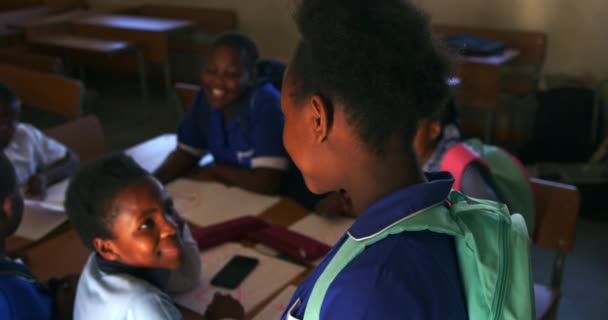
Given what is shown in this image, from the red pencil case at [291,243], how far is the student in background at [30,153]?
2.82ft

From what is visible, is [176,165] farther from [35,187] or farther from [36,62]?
[36,62]

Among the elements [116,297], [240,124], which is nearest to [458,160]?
[240,124]

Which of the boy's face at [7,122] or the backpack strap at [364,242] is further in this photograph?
the boy's face at [7,122]

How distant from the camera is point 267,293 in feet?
4.64

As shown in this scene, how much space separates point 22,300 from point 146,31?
417cm

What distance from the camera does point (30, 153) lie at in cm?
216

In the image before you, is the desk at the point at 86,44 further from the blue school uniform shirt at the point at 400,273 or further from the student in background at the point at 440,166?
the blue school uniform shirt at the point at 400,273

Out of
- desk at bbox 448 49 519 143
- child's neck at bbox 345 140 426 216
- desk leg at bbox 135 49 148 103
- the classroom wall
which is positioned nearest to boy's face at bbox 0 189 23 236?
child's neck at bbox 345 140 426 216

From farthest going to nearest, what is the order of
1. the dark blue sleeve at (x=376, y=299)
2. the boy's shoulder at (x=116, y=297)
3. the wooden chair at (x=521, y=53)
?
the wooden chair at (x=521, y=53)
the boy's shoulder at (x=116, y=297)
the dark blue sleeve at (x=376, y=299)

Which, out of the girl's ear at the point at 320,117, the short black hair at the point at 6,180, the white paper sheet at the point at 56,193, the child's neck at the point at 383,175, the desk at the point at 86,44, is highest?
the girl's ear at the point at 320,117

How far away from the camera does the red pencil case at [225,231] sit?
162 centimetres

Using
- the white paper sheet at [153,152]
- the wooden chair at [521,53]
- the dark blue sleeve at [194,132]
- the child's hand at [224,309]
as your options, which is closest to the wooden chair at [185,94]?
the white paper sheet at [153,152]

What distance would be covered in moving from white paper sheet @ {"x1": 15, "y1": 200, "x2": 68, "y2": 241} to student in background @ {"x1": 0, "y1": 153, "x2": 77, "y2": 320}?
1.27 feet

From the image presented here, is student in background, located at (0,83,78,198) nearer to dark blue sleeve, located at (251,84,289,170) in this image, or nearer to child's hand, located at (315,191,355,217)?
dark blue sleeve, located at (251,84,289,170)
